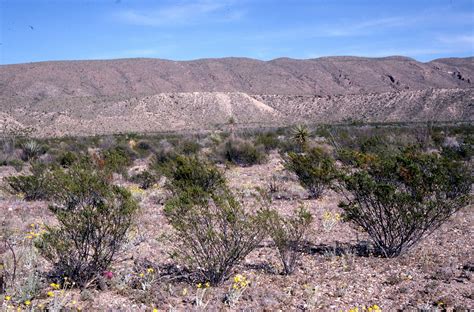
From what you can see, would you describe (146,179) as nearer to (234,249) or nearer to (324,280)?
(234,249)

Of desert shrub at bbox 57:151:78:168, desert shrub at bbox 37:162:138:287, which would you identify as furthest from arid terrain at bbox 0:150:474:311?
desert shrub at bbox 57:151:78:168

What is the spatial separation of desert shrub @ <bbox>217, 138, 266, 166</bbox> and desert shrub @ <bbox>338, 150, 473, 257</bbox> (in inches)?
533

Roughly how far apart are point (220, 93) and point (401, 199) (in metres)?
70.0

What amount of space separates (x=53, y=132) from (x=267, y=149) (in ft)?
116

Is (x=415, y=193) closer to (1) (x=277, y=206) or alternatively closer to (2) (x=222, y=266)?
(2) (x=222, y=266)

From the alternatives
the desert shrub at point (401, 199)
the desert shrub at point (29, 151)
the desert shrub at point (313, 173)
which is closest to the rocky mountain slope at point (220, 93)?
the desert shrub at point (29, 151)

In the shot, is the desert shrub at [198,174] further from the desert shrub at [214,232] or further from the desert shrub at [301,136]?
the desert shrub at [301,136]

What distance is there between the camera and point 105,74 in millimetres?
97375

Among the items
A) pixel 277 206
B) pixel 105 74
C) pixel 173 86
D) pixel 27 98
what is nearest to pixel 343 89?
pixel 173 86

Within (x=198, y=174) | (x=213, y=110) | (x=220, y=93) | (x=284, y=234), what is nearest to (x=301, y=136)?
(x=198, y=174)

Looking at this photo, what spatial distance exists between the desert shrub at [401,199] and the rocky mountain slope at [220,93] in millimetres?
36935

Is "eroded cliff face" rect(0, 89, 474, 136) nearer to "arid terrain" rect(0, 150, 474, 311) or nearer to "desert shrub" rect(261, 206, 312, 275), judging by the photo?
"arid terrain" rect(0, 150, 474, 311)

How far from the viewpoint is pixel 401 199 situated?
7.40 meters

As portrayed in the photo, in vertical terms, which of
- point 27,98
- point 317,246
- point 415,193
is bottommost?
point 317,246
